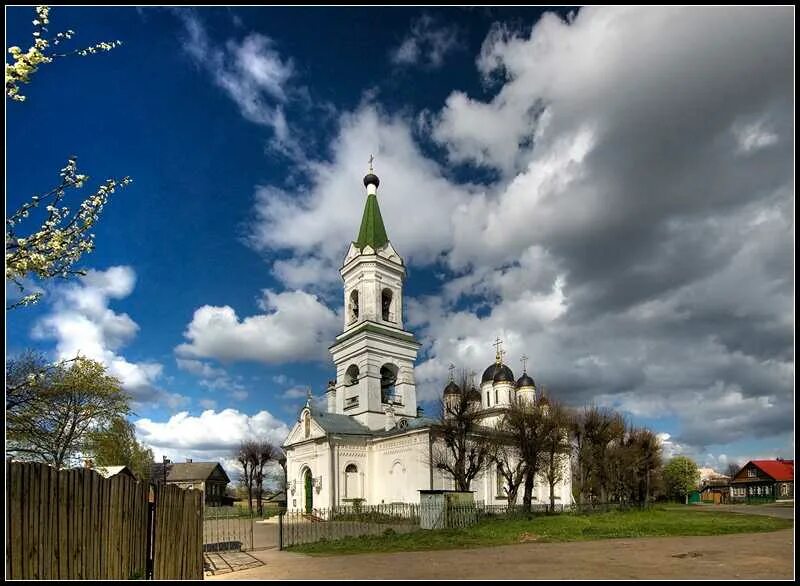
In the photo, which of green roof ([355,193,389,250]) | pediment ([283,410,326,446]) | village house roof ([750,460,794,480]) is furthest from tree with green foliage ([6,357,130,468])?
village house roof ([750,460,794,480])

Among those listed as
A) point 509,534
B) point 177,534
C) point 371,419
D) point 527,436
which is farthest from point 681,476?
point 177,534

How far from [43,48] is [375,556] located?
1495 centimetres

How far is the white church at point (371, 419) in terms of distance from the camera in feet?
137

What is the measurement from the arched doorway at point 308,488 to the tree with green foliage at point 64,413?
1441 cm

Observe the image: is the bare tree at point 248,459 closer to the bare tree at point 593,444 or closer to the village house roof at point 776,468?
the bare tree at point 593,444

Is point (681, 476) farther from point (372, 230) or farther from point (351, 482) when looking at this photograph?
point (372, 230)

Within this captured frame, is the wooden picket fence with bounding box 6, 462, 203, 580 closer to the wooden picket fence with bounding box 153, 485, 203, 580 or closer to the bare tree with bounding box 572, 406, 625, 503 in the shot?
the wooden picket fence with bounding box 153, 485, 203, 580

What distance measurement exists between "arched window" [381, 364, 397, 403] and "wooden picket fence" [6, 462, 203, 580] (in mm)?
38350

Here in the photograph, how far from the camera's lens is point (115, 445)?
40.4m

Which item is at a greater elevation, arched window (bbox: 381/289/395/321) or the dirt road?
arched window (bbox: 381/289/395/321)

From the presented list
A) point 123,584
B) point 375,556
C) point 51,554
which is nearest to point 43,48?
point 51,554

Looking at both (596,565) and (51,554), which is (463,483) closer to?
(596,565)

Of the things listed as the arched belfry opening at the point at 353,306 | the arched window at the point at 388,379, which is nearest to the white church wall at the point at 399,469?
the arched window at the point at 388,379

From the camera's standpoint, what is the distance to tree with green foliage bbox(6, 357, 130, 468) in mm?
30219
